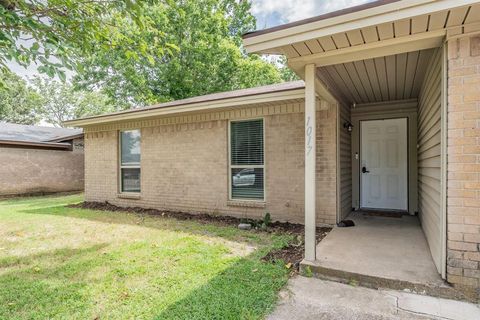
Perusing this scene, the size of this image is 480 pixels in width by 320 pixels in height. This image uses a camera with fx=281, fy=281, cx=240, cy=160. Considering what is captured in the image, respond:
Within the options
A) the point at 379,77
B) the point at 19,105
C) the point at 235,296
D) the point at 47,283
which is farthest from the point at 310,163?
the point at 19,105

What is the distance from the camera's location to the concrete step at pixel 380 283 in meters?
2.53

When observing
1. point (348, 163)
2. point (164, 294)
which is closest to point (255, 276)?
point (164, 294)

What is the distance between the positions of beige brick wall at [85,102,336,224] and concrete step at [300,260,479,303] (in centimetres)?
226

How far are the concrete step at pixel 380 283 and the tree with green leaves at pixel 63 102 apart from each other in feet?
109

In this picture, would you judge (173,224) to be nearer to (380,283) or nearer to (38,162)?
(380,283)

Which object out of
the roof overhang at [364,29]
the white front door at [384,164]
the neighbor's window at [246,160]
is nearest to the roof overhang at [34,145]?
the neighbor's window at [246,160]

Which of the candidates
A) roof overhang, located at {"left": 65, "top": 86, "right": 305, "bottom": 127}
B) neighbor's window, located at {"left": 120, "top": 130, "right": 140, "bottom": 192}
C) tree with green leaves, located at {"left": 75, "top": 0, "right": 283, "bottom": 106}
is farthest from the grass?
tree with green leaves, located at {"left": 75, "top": 0, "right": 283, "bottom": 106}

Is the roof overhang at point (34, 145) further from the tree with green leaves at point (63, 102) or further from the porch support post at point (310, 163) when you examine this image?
the tree with green leaves at point (63, 102)

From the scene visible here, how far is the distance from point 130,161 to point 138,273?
5211 millimetres

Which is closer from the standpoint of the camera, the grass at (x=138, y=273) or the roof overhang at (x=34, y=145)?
the grass at (x=138, y=273)

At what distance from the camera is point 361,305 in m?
2.49

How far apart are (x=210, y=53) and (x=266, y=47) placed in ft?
48.1

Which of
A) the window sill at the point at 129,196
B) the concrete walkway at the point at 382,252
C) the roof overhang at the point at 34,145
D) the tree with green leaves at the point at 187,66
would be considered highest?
the tree with green leaves at the point at 187,66

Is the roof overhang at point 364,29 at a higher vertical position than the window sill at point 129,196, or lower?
higher
